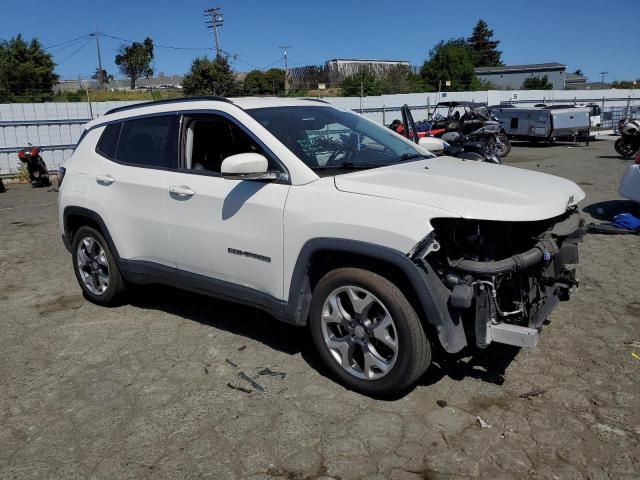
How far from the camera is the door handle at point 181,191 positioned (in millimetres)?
4098

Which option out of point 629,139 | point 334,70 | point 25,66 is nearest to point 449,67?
point 334,70

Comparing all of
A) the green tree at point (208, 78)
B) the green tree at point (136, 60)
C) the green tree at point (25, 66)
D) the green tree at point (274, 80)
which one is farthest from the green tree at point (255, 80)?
the green tree at point (136, 60)

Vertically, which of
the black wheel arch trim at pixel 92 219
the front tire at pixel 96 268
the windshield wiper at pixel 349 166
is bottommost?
the front tire at pixel 96 268

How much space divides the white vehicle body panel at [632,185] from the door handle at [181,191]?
614 centimetres

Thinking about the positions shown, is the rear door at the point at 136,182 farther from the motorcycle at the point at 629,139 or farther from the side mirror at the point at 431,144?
the motorcycle at the point at 629,139

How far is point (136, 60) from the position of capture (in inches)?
3442

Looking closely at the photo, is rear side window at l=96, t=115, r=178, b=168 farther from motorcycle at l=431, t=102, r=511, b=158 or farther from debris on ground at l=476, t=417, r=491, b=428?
motorcycle at l=431, t=102, r=511, b=158

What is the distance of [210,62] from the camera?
38938 mm

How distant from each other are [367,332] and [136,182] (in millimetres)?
2336

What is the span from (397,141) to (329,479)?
2.80 m

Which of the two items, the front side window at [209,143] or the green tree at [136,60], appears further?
the green tree at [136,60]

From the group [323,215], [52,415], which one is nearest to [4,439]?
[52,415]

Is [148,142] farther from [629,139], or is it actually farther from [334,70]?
[334,70]

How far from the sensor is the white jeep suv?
3.14 m
